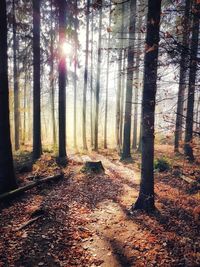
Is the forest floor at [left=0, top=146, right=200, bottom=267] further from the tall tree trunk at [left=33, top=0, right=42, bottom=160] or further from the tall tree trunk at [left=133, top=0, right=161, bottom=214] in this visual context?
the tall tree trunk at [left=33, top=0, right=42, bottom=160]

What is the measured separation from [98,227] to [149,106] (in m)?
3.81

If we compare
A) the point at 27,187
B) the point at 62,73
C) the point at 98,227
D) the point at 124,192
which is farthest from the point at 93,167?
the point at 62,73

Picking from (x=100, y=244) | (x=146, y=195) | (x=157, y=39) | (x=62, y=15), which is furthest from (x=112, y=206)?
(x=62, y=15)

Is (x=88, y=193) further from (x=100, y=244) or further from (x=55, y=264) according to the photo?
(x=55, y=264)

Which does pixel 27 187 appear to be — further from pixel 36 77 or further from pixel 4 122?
pixel 36 77

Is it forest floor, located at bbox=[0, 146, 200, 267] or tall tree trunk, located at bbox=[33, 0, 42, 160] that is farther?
tall tree trunk, located at bbox=[33, 0, 42, 160]

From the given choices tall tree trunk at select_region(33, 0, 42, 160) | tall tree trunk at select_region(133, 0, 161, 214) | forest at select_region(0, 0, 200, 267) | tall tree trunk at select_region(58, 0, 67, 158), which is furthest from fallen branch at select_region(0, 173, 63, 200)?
tall tree trunk at select_region(33, 0, 42, 160)

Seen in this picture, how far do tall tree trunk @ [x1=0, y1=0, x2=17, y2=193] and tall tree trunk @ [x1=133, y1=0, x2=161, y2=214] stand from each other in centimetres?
477

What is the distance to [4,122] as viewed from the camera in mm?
8891

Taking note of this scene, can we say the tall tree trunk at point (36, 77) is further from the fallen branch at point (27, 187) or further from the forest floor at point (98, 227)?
the forest floor at point (98, 227)

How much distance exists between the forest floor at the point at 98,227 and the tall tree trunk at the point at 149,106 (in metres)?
0.56

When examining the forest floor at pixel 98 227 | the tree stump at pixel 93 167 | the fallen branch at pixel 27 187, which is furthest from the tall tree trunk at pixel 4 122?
the tree stump at pixel 93 167

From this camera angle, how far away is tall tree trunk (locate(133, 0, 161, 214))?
6949 millimetres

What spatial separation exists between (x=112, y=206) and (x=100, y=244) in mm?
2381
